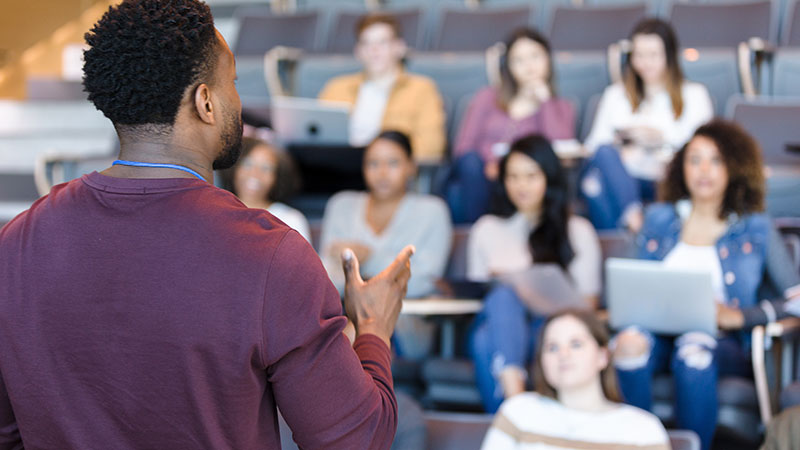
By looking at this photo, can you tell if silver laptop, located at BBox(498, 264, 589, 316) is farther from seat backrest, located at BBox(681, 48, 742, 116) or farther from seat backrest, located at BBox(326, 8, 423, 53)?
seat backrest, located at BBox(326, 8, 423, 53)

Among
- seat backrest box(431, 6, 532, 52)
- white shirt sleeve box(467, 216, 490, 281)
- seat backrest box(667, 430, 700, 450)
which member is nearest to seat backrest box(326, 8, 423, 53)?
seat backrest box(431, 6, 532, 52)

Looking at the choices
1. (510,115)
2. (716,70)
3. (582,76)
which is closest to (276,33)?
(582,76)

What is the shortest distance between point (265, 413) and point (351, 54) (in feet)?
10.4

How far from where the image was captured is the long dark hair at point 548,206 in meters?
2.36

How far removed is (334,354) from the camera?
0.77m

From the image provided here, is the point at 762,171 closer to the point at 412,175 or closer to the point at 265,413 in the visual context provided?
the point at 412,175

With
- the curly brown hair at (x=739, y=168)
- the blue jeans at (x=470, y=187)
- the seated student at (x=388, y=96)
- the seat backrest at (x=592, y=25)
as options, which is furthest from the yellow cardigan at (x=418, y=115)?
the curly brown hair at (x=739, y=168)

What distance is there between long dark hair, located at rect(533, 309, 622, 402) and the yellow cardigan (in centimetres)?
116

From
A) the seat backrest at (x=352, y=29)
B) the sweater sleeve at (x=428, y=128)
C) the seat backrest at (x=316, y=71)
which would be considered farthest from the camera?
the seat backrest at (x=352, y=29)

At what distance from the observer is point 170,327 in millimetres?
752

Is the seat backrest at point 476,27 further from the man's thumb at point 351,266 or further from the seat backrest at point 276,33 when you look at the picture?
the man's thumb at point 351,266

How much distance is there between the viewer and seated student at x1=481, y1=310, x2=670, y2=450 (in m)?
1.72

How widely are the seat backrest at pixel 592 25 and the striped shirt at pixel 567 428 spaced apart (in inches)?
83.8

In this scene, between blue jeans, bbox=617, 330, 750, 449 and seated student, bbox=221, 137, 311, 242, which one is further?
seated student, bbox=221, 137, 311, 242
